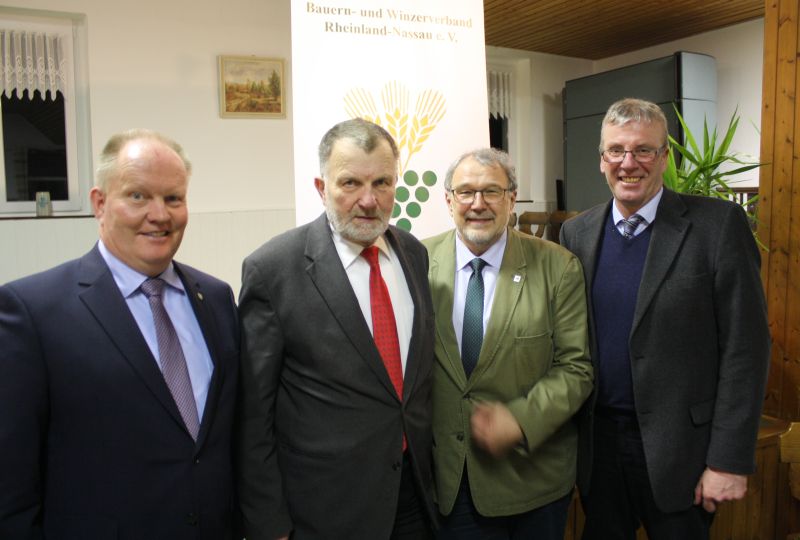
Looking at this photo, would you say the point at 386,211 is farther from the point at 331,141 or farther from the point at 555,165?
the point at 555,165

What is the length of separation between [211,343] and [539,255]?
998mm

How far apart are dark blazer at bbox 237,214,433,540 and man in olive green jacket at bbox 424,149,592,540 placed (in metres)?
0.24

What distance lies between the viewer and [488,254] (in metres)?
1.93

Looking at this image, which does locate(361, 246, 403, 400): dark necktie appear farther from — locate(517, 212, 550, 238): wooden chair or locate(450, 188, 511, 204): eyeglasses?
locate(517, 212, 550, 238): wooden chair

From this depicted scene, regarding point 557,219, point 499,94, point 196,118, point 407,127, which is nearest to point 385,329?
point 407,127

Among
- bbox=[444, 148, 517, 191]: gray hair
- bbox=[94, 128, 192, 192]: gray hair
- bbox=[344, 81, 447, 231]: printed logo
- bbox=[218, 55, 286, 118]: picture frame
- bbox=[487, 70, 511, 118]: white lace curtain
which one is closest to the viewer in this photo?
bbox=[94, 128, 192, 192]: gray hair

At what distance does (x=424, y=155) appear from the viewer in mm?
2891

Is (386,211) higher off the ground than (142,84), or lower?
lower

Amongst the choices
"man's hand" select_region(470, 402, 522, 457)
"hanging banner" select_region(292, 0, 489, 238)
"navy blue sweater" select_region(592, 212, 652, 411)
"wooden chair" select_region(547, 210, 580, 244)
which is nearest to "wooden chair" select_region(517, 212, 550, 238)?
"wooden chair" select_region(547, 210, 580, 244)

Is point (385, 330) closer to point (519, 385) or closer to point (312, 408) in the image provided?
point (312, 408)

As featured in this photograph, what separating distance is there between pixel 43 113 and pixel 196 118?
112 centimetres

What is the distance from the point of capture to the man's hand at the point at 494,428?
1758mm

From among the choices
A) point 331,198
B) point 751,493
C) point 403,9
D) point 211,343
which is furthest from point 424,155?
point 751,493

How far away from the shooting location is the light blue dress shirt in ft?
4.56
